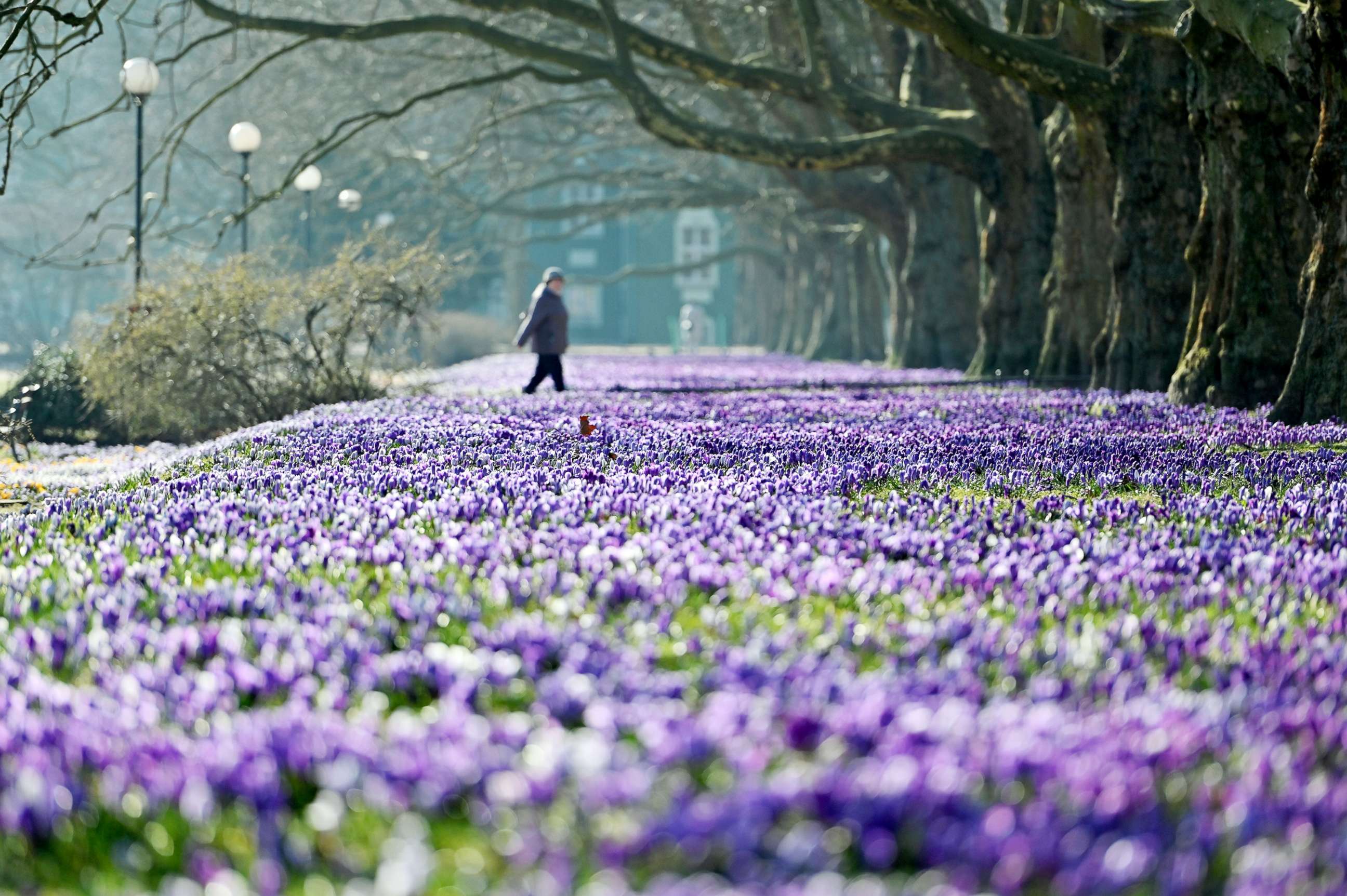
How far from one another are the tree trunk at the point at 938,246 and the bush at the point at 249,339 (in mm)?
11924

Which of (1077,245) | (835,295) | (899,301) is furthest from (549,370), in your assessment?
(835,295)

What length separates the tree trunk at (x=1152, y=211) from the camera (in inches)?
782

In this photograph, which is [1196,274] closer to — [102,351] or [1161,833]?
[102,351]

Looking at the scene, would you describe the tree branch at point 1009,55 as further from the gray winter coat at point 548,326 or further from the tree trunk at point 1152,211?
the gray winter coat at point 548,326

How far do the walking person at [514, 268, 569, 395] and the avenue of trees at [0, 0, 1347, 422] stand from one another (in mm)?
2626

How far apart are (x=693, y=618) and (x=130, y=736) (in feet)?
6.37

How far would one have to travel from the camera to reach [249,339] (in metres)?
20.6

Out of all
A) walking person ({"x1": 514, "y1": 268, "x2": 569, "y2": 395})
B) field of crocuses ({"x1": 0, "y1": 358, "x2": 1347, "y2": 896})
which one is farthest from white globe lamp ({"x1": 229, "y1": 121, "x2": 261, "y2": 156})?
field of crocuses ({"x1": 0, "y1": 358, "x2": 1347, "y2": 896})

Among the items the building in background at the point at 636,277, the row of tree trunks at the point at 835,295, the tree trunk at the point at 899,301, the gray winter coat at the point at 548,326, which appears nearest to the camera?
the gray winter coat at the point at 548,326

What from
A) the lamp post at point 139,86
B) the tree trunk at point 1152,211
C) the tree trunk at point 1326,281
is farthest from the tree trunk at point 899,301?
the tree trunk at point 1326,281

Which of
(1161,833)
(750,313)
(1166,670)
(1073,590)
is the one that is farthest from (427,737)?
(750,313)

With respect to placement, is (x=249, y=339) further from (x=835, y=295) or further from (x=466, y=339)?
(x=466, y=339)

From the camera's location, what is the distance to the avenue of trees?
51.9 feet

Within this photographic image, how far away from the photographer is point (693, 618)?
5.38 m
